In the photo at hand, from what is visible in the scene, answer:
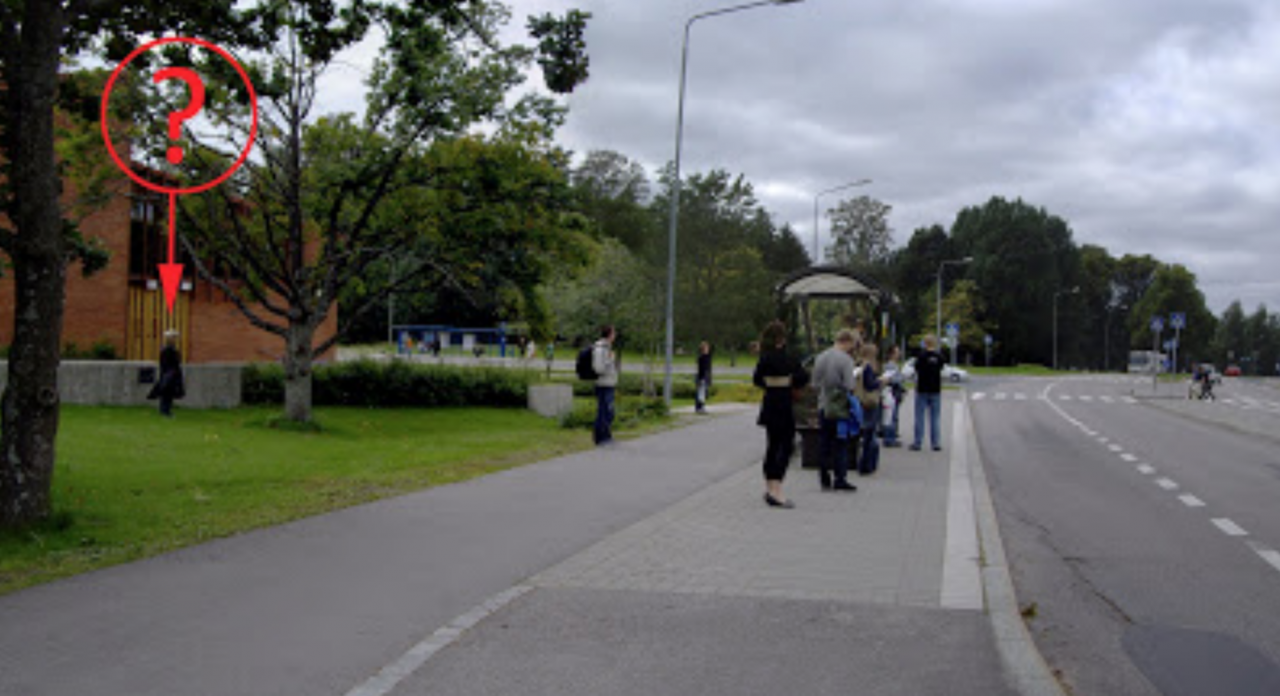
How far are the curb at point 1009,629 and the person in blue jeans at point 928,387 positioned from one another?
23.7 feet

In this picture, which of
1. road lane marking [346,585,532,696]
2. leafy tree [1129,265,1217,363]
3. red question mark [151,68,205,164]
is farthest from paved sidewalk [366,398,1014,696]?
leafy tree [1129,265,1217,363]

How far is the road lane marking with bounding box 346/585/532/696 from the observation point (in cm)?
460

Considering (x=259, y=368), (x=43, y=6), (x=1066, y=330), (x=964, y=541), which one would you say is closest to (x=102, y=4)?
(x=43, y=6)

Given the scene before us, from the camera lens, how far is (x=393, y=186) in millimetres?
20516

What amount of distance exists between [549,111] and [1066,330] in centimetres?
9432

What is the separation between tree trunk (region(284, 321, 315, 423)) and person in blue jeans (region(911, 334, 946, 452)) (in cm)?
1084

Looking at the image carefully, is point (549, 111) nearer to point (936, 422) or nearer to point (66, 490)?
point (936, 422)

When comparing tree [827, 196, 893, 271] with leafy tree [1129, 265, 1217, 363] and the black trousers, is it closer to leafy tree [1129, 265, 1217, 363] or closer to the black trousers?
leafy tree [1129, 265, 1217, 363]

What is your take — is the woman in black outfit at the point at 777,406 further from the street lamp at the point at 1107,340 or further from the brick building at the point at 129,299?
the street lamp at the point at 1107,340

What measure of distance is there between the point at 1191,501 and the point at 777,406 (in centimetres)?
484

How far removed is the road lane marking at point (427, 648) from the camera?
4598mm

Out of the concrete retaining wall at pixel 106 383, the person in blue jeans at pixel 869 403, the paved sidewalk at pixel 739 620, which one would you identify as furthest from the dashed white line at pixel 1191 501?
the concrete retaining wall at pixel 106 383

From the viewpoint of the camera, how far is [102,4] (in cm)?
859

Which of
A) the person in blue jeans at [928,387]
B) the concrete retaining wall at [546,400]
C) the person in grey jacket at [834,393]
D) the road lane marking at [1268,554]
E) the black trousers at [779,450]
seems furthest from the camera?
the concrete retaining wall at [546,400]
